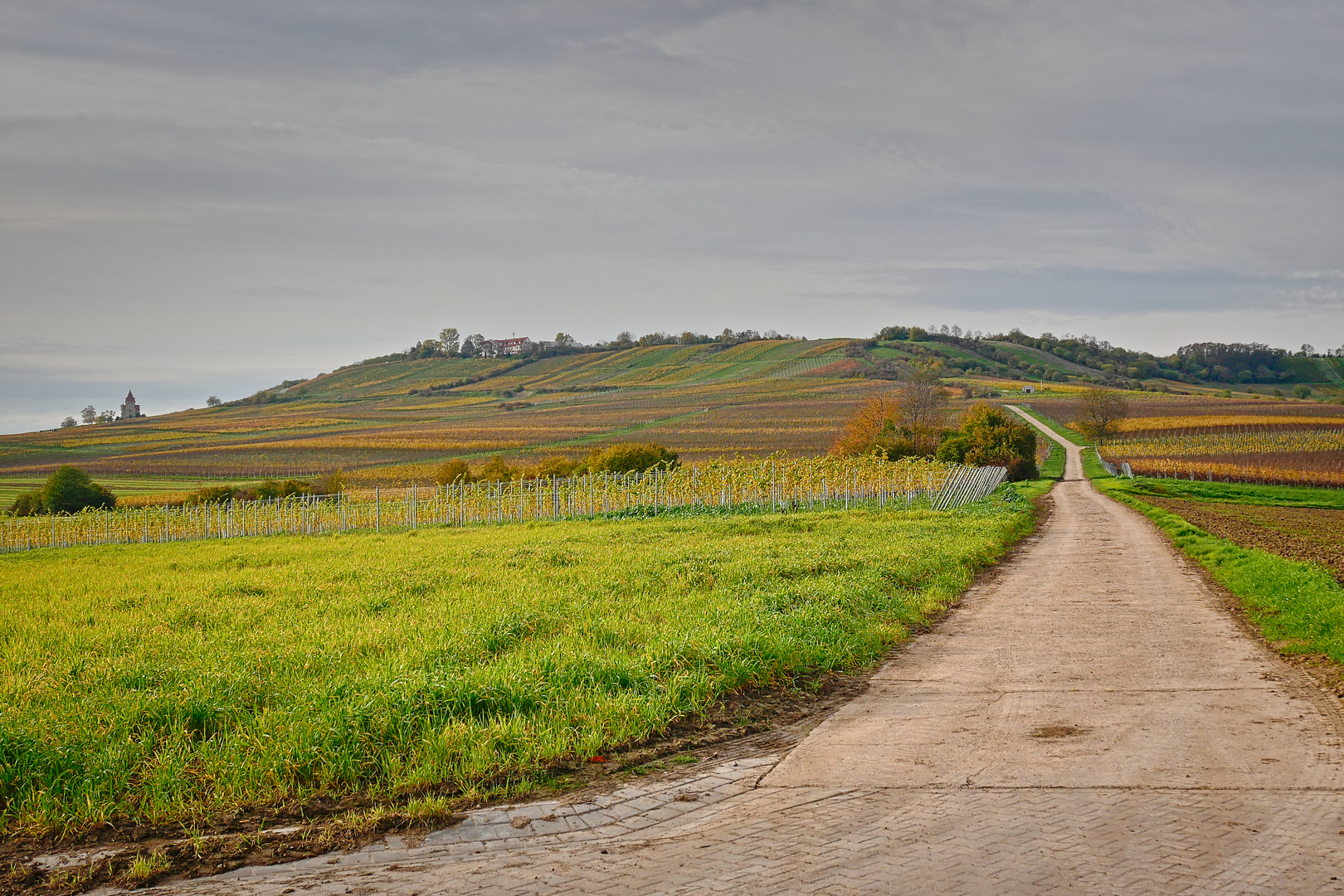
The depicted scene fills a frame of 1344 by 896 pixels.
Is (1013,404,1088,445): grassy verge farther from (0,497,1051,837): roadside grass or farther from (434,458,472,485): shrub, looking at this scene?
(0,497,1051,837): roadside grass

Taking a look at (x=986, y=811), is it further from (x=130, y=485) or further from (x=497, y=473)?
(x=130, y=485)

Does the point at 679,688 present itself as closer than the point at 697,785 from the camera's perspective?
No

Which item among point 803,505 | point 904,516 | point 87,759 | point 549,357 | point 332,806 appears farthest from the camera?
point 549,357

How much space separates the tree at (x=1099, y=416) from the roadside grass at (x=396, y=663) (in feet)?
289

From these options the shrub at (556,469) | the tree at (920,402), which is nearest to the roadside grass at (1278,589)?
the shrub at (556,469)

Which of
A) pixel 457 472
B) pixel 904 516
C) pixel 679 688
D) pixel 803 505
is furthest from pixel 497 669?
pixel 457 472

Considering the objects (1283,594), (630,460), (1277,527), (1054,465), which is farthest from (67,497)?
(1054,465)

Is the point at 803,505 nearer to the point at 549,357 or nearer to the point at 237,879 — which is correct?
the point at 237,879

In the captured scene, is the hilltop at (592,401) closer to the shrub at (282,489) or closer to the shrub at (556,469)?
the shrub at (282,489)

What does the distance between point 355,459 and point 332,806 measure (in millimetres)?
106195

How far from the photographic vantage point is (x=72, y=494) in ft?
227

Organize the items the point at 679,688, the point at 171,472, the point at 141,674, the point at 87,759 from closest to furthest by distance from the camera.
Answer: the point at 87,759, the point at 679,688, the point at 141,674, the point at 171,472

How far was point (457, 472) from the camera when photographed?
6375cm

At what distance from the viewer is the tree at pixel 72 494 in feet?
223
